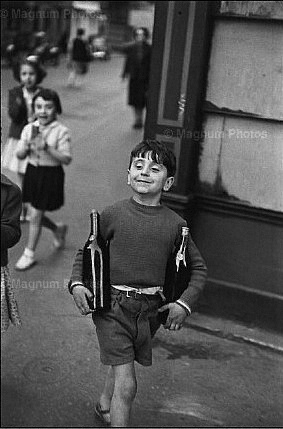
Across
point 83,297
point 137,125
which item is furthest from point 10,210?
point 137,125

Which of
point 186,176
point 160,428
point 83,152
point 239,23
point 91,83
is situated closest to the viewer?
point 160,428

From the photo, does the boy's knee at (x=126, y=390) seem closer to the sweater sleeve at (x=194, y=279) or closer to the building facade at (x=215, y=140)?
the sweater sleeve at (x=194, y=279)

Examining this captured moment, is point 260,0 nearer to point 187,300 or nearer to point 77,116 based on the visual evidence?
point 187,300

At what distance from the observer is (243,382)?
346cm

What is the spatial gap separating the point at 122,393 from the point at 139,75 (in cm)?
873

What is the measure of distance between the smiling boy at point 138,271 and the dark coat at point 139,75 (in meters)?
8.14

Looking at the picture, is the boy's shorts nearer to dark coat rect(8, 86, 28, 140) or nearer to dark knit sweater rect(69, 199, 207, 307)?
dark knit sweater rect(69, 199, 207, 307)

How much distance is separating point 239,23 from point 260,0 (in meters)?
0.37

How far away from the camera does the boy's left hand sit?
7.30ft

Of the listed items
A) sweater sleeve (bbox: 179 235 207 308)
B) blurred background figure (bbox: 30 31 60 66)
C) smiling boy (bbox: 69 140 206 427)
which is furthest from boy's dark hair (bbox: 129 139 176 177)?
blurred background figure (bbox: 30 31 60 66)

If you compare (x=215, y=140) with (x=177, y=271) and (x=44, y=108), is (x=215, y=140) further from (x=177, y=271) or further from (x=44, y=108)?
(x=177, y=271)

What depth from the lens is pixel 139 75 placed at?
1066cm

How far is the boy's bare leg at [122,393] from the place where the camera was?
8.06 feet

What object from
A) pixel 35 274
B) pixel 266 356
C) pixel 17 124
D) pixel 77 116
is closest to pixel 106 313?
pixel 266 356
